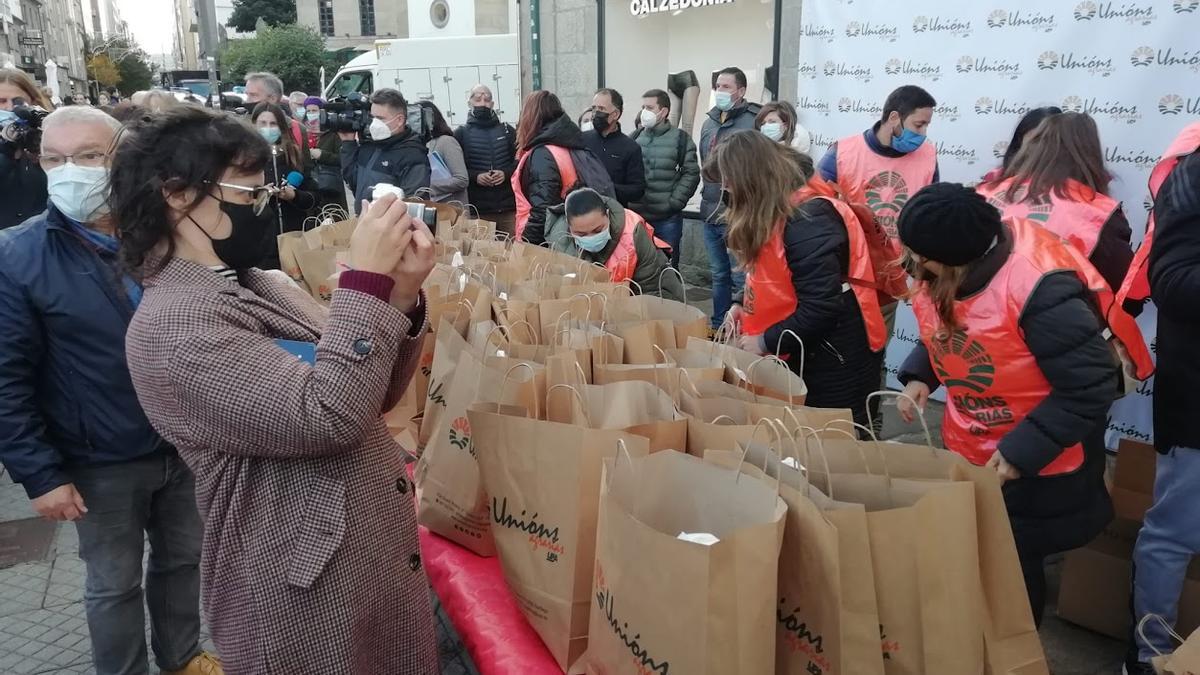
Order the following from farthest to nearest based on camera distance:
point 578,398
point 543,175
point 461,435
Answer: point 543,175, point 461,435, point 578,398

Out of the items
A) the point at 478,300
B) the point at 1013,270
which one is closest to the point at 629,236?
the point at 478,300

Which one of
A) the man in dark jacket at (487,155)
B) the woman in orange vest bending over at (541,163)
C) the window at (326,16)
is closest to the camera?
the woman in orange vest bending over at (541,163)

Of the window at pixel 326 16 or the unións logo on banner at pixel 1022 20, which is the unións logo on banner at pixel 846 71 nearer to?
the unións logo on banner at pixel 1022 20

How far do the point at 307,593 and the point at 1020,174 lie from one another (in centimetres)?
320

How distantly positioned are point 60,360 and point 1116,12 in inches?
171

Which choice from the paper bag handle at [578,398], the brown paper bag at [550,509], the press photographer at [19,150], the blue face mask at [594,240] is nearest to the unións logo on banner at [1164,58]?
the blue face mask at [594,240]

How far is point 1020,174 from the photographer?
137 inches

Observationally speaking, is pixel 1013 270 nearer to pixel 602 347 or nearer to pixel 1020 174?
pixel 602 347

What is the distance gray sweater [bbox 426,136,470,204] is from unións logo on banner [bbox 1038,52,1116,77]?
152 inches

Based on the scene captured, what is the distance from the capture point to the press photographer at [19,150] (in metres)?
4.36

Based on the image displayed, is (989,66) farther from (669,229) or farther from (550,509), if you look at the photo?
(550,509)

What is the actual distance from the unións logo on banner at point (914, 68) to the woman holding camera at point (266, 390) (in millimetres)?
3918

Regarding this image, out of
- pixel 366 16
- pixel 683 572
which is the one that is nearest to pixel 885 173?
pixel 683 572

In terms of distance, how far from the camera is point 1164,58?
3664 mm
